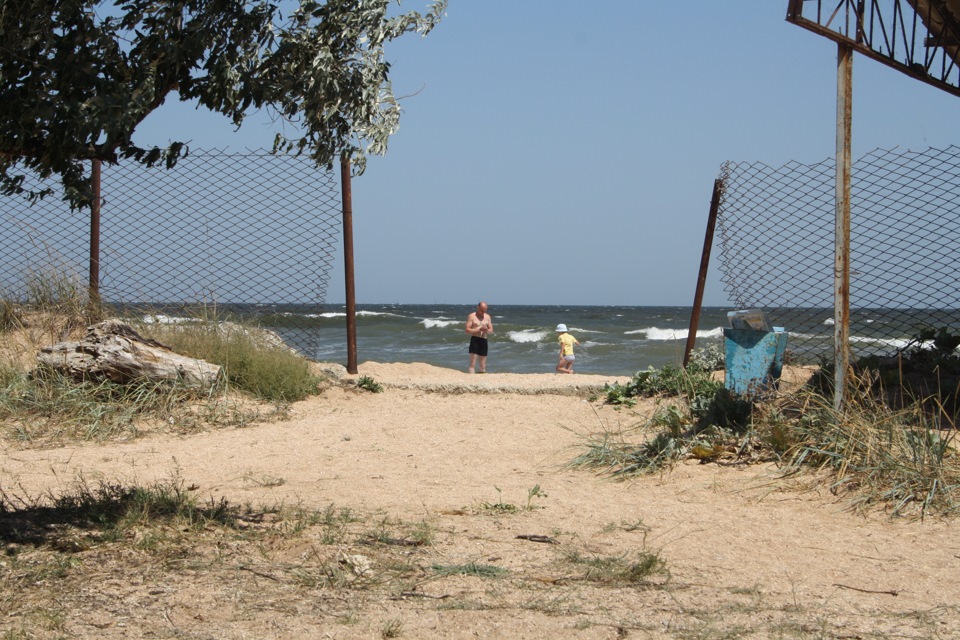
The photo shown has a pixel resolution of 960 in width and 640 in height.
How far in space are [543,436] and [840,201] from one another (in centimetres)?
304

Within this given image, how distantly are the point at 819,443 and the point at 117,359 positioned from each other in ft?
18.7

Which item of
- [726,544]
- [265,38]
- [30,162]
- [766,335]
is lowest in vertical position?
[726,544]

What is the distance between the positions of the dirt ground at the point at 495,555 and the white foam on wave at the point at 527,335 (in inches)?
962

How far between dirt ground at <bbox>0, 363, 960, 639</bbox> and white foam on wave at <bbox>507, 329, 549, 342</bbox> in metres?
24.4

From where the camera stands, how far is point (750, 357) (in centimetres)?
649

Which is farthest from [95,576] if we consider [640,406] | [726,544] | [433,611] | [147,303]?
[147,303]

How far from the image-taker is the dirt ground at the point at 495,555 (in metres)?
3.39

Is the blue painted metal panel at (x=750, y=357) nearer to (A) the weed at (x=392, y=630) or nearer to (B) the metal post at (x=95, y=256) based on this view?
(A) the weed at (x=392, y=630)

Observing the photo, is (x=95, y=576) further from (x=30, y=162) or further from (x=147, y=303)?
(x=147, y=303)

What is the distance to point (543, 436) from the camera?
302 inches

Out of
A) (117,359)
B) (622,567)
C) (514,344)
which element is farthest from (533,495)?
(514,344)

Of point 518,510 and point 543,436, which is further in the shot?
point 543,436

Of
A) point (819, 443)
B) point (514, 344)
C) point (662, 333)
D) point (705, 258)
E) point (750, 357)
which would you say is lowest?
point (514, 344)

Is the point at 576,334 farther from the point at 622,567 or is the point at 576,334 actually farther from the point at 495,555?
the point at 622,567
